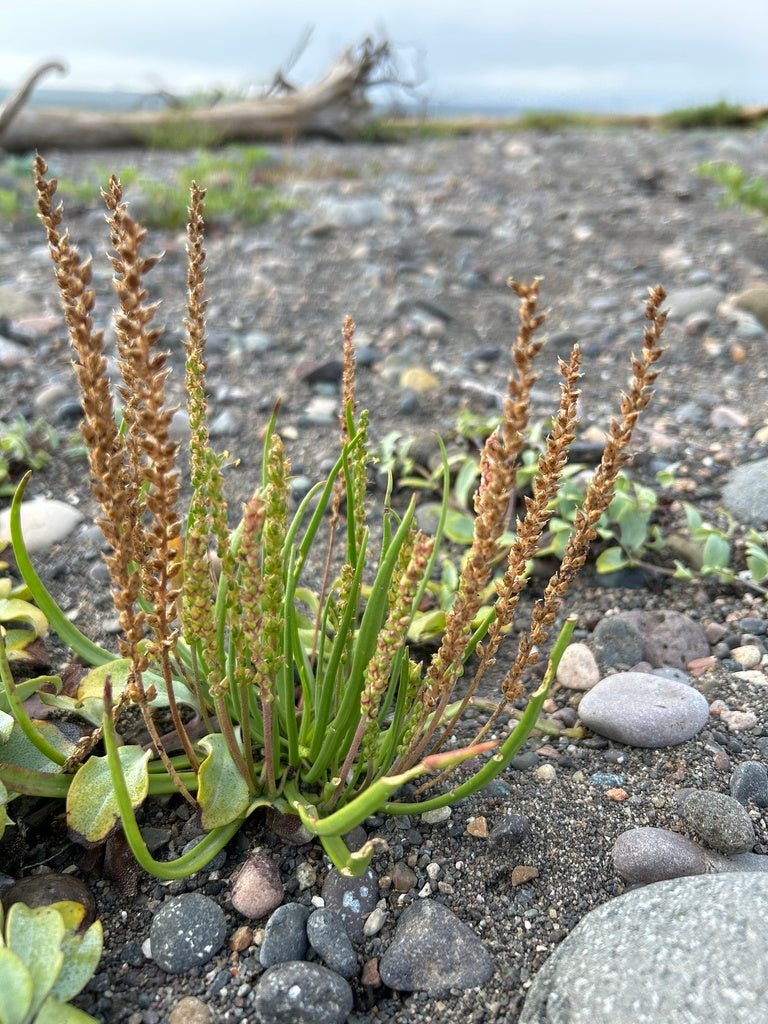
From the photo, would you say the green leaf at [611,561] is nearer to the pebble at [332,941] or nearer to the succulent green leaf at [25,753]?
the pebble at [332,941]

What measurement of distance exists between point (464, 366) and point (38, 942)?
12.8ft

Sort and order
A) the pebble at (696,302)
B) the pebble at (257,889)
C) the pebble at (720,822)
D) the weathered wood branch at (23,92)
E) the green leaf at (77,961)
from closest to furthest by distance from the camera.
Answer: the green leaf at (77,961), the pebble at (257,889), the pebble at (720,822), the pebble at (696,302), the weathered wood branch at (23,92)

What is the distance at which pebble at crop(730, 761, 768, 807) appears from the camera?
2.16 metres

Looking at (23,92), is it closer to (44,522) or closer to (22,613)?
(44,522)

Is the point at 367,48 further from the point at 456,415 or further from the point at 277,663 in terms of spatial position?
the point at 277,663

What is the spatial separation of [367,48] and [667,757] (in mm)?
12746

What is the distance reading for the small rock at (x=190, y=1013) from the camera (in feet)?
5.54

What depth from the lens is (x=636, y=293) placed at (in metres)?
5.94

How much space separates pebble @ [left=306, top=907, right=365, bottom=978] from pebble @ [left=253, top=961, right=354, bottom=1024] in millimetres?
58

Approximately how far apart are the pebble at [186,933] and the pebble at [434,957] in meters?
0.35

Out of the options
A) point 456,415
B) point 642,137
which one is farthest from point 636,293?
point 642,137

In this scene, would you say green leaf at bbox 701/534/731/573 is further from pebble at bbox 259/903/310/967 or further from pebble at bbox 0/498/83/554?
pebble at bbox 0/498/83/554

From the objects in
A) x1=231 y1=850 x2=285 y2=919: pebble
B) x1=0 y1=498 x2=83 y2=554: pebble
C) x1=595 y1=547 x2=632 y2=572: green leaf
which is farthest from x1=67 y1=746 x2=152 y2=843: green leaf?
x1=595 y1=547 x2=632 y2=572: green leaf

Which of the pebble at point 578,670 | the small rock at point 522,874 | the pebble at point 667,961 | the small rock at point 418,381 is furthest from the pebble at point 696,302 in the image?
the pebble at point 667,961
